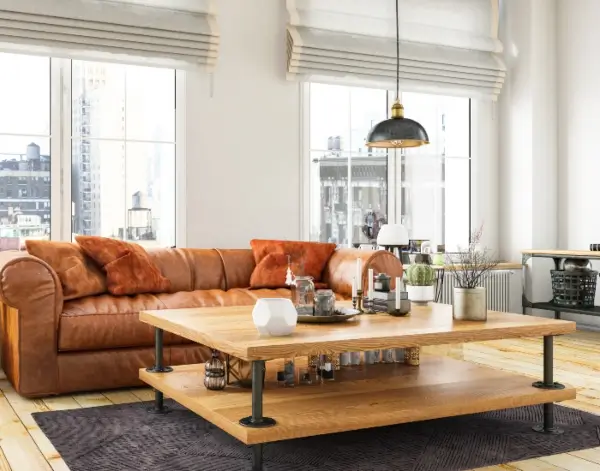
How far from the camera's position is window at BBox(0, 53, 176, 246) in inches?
204

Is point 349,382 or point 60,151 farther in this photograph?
point 60,151

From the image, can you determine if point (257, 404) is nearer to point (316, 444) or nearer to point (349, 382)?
point (316, 444)

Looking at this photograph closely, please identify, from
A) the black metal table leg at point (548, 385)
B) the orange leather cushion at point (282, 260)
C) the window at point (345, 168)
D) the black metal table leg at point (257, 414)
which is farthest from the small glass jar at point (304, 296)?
the window at point (345, 168)

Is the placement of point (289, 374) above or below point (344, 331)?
below

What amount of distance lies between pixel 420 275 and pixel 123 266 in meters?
1.80

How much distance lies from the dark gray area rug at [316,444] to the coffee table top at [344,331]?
0.43 meters

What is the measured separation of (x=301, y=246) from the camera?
5.36 meters

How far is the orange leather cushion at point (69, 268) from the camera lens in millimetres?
4371

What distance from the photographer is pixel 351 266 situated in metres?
5.04

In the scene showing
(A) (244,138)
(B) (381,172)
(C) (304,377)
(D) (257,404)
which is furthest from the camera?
→ (B) (381,172)

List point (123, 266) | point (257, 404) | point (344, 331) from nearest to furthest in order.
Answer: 1. point (257, 404)
2. point (344, 331)
3. point (123, 266)

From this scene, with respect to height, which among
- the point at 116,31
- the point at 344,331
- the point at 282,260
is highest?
the point at 116,31

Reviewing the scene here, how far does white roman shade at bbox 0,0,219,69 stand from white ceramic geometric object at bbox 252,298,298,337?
3.00 meters

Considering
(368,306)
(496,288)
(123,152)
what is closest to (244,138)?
(123,152)
